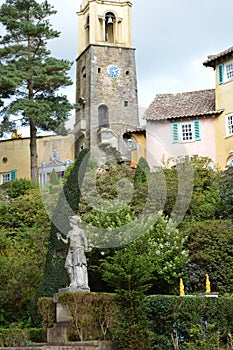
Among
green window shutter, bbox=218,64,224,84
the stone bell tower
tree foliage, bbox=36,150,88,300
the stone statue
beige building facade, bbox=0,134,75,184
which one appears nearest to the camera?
the stone statue

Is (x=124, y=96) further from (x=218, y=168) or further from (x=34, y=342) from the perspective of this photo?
(x=34, y=342)

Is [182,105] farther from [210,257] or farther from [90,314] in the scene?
[90,314]

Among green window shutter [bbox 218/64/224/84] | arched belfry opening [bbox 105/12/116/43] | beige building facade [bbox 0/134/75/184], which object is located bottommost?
beige building facade [bbox 0/134/75/184]

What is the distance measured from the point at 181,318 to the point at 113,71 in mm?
33782

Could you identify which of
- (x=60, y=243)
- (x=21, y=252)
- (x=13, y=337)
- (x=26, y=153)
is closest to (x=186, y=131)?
(x=26, y=153)

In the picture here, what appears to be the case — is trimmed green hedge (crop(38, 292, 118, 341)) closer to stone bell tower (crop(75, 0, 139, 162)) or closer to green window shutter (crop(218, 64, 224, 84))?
green window shutter (crop(218, 64, 224, 84))

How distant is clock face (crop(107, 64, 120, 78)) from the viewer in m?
49.4

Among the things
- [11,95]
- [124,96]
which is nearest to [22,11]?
[11,95]

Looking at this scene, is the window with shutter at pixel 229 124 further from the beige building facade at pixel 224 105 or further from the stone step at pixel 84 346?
the stone step at pixel 84 346

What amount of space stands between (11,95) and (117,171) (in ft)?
38.7

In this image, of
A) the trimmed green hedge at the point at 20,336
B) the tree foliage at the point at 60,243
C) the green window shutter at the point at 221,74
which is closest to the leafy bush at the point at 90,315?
the trimmed green hedge at the point at 20,336

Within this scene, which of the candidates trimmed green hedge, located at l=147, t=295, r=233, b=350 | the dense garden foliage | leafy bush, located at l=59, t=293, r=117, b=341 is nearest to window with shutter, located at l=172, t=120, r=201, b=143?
the dense garden foliage

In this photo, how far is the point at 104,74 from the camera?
162 feet

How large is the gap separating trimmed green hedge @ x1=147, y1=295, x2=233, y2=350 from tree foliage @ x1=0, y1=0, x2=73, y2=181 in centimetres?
2446
